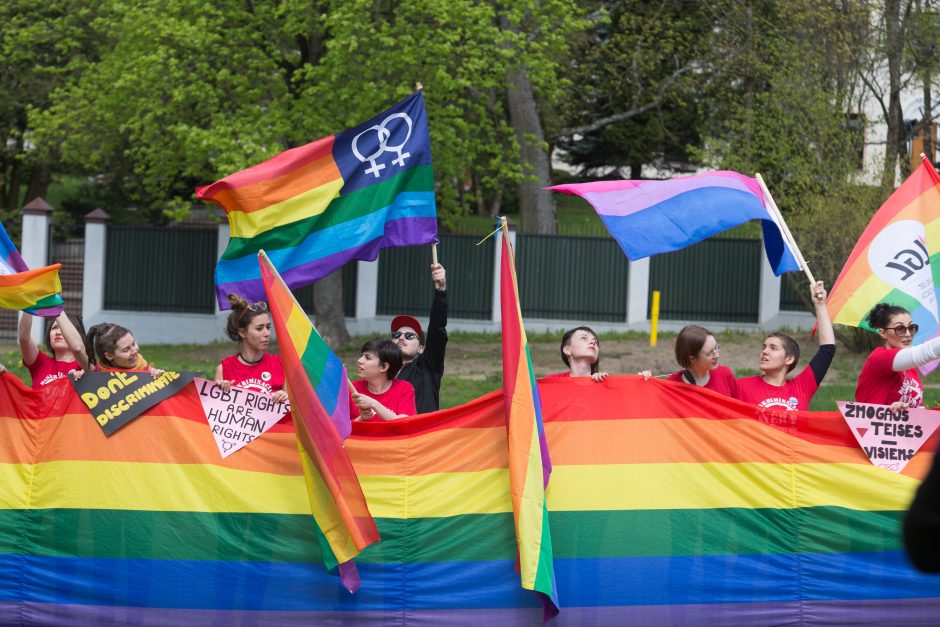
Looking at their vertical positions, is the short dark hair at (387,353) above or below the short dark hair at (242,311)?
below

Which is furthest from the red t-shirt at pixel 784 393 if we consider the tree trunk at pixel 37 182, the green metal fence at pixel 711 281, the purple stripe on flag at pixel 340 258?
the tree trunk at pixel 37 182

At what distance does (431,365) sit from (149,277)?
1600cm

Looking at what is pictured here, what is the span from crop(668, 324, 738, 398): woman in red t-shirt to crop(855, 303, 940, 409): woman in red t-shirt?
740 mm

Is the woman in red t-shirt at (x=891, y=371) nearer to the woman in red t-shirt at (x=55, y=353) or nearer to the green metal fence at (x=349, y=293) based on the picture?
the woman in red t-shirt at (x=55, y=353)

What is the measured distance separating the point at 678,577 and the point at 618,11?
2662 centimetres

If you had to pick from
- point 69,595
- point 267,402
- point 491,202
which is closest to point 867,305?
point 267,402

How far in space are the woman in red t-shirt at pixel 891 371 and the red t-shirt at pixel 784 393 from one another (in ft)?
0.89

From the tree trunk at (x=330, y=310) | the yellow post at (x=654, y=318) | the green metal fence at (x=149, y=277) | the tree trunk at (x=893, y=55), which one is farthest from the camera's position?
the green metal fence at (x=149, y=277)

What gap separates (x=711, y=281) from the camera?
22.4 metres

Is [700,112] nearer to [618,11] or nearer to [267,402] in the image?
[618,11]

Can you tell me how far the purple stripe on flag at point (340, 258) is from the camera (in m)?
7.15

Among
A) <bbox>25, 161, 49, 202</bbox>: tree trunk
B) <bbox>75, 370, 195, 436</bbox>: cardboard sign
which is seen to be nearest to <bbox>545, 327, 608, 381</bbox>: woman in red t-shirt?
<bbox>75, 370, 195, 436</bbox>: cardboard sign

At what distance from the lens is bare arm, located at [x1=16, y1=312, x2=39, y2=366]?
725 cm

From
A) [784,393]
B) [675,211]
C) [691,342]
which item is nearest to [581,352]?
[691,342]
